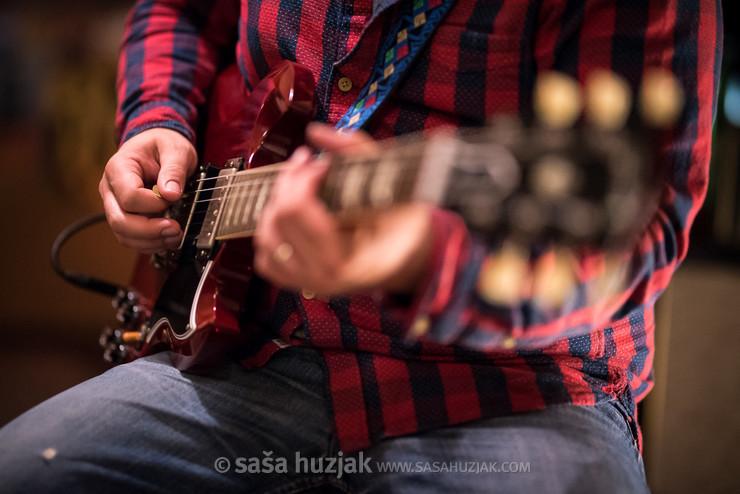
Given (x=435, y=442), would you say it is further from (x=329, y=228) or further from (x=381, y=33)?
(x=381, y=33)

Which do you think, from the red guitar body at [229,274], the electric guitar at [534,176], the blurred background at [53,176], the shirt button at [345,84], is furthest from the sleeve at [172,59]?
the blurred background at [53,176]

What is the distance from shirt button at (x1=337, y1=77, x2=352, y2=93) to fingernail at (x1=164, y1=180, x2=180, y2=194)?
0.29 metres

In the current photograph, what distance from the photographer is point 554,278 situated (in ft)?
1.59

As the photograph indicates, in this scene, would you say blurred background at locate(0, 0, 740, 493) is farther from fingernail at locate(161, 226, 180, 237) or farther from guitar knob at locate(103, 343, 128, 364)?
fingernail at locate(161, 226, 180, 237)

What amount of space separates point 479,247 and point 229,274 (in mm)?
391

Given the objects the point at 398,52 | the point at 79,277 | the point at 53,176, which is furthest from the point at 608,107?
the point at 53,176

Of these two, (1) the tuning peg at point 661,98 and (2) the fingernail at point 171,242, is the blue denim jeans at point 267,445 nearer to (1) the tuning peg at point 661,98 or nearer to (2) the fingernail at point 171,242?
(2) the fingernail at point 171,242

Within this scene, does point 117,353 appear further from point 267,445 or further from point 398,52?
point 398,52

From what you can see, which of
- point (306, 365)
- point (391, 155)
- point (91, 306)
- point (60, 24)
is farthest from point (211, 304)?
point (60, 24)

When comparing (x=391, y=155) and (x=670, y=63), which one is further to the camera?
(x=670, y=63)

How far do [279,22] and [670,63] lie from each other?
1.71 feet

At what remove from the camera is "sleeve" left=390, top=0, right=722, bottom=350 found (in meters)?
0.47

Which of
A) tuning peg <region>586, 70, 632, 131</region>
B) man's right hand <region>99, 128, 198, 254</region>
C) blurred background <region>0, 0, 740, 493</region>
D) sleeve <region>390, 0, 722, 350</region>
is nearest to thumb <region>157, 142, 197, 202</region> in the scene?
man's right hand <region>99, 128, 198, 254</region>

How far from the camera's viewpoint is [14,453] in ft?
2.04
